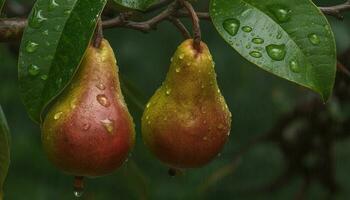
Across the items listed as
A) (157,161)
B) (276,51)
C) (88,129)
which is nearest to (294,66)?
(276,51)

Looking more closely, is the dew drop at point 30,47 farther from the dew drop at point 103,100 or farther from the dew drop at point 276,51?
the dew drop at point 276,51

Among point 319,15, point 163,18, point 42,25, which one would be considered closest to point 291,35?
point 319,15

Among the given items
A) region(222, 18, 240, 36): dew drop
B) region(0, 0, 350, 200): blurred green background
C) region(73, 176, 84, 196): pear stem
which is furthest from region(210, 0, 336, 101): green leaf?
region(0, 0, 350, 200): blurred green background

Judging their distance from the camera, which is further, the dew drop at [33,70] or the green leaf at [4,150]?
the green leaf at [4,150]

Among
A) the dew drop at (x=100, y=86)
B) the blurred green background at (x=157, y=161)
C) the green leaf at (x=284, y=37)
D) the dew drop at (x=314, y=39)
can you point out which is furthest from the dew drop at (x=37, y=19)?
the blurred green background at (x=157, y=161)

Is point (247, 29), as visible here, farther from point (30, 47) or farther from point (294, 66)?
point (30, 47)

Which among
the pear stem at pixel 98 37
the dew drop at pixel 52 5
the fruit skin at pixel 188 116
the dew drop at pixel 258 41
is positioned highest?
the dew drop at pixel 52 5

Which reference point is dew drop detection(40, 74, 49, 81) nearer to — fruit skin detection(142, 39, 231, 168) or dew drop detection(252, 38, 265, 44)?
fruit skin detection(142, 39, 231, 168)
